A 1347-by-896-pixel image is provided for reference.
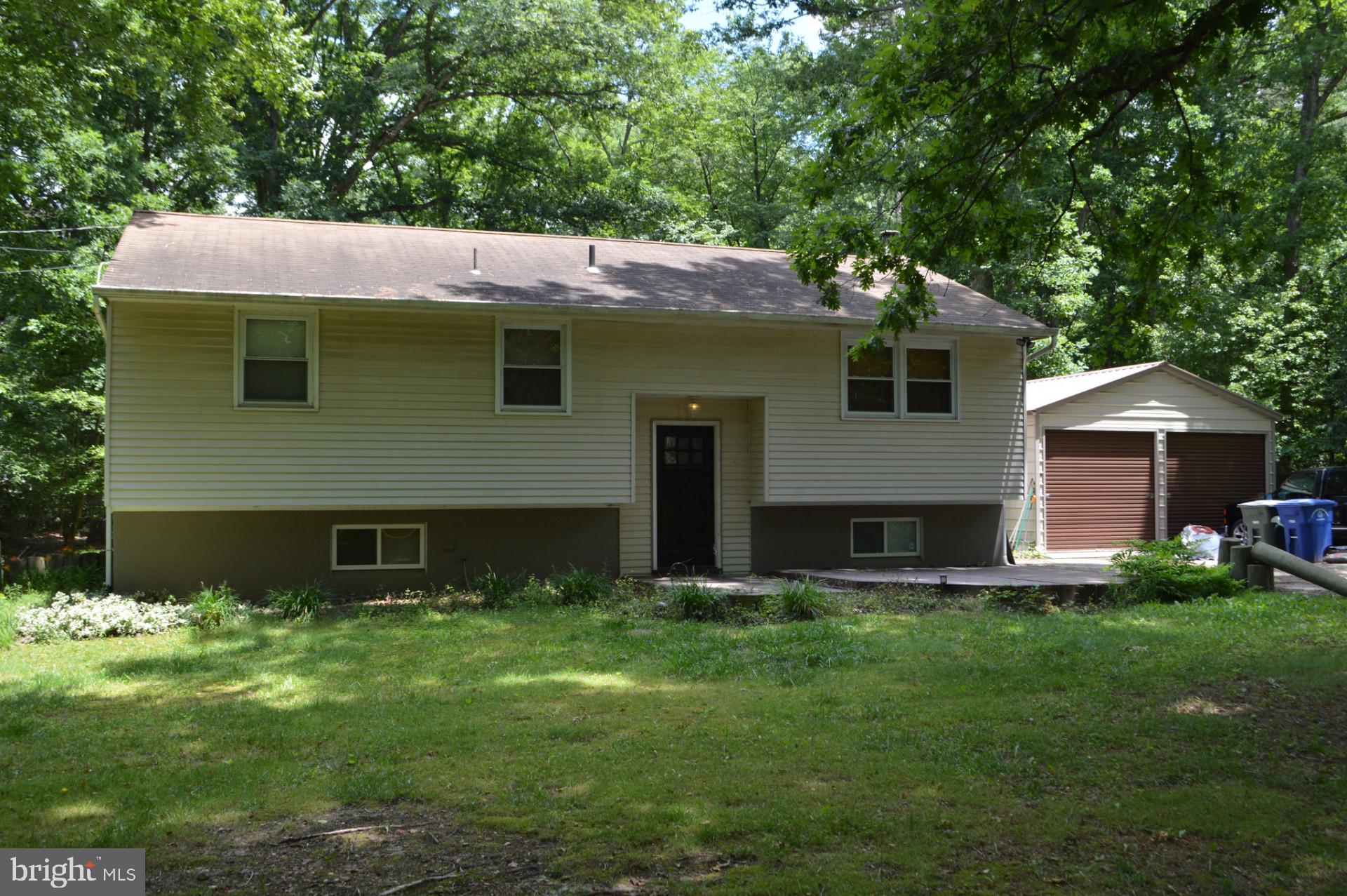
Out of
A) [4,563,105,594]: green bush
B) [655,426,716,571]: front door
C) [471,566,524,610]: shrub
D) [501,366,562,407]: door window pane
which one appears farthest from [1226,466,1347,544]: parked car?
[4,563,105,594]: green bush

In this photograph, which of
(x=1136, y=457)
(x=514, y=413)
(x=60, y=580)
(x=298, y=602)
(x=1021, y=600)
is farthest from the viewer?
(x=1136, y=457)

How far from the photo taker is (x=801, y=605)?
10688mm

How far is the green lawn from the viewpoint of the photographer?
4.07m

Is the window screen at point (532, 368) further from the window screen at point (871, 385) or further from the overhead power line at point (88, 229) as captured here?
the overhead power line at point (88, 229)

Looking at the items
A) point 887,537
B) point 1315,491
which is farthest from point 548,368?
point 1315,491

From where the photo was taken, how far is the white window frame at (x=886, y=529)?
14.9 m

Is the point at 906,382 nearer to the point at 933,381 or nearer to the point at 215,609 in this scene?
the point at 933,381

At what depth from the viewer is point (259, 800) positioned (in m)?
4.75

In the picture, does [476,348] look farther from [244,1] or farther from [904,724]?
[904,724]

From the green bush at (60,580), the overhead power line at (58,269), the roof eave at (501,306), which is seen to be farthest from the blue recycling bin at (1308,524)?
the overhead power line at (58,269)

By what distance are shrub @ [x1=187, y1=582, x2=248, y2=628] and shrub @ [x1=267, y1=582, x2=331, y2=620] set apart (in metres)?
0.34

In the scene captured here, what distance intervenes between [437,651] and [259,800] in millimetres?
4141

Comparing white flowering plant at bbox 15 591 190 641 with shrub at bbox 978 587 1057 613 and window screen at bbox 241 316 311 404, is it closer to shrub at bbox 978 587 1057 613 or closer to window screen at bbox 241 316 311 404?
window screen at bbox 241 316 311 404

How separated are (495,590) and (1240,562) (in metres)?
8.13
